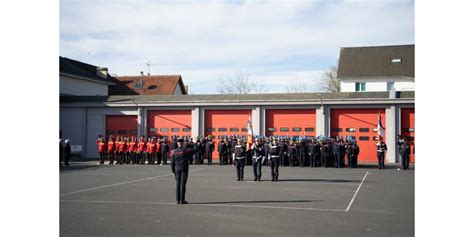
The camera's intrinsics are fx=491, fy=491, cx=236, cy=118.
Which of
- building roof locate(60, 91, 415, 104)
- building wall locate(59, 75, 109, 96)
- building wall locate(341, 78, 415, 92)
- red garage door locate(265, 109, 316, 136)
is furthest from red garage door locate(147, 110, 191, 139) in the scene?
building wall locate(341, 78, 415, 92)

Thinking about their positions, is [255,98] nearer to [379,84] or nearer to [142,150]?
[142,150]

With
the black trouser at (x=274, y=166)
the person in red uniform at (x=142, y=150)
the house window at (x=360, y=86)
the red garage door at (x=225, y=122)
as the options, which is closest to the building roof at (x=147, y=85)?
the house window at (x=360, y=86)

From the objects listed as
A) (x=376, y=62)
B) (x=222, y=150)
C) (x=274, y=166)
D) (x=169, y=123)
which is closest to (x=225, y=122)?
(x=169, y=123)

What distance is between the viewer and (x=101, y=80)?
50812 millimetres

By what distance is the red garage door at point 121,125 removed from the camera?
3609 centimetres

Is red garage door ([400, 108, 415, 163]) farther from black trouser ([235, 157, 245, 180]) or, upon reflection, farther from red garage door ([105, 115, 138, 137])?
red garage door ([105, 115, 138, 137])

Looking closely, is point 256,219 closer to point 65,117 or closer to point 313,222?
point 313,222

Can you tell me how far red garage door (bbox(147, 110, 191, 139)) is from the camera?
116 feet

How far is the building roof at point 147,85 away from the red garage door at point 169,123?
26.0 metres

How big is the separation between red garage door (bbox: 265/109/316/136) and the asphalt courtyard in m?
12.6

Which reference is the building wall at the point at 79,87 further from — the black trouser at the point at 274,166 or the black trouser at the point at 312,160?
the black trouser at the point at 274,166

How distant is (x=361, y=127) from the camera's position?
3212 centimetres

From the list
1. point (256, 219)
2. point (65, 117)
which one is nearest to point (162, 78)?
point (65, 117)

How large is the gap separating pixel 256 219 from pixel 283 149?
17.2 meters
